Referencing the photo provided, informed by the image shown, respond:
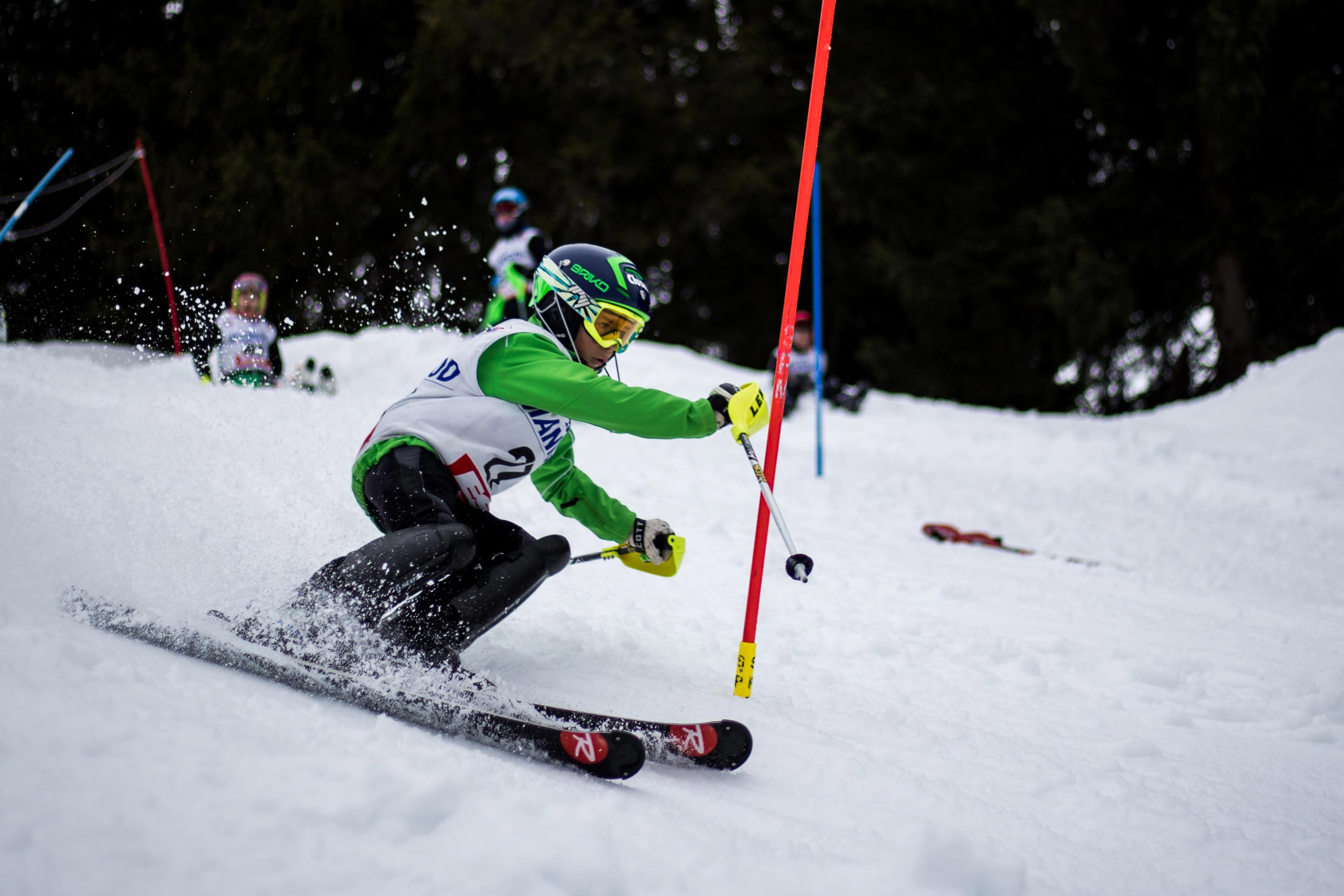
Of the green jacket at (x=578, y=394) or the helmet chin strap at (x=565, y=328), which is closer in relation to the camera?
the green jacket at (x=578, y=394)

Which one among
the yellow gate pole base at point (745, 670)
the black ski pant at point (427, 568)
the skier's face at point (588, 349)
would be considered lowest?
the yellow gate pole base at point (745, 670)

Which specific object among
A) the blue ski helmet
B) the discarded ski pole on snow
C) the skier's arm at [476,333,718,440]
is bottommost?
the discarded ski pole on snow

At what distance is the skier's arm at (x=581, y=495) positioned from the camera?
11.0 feet

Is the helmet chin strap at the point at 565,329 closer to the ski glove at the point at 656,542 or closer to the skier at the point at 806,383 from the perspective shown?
the ski glove at the point at 656,542

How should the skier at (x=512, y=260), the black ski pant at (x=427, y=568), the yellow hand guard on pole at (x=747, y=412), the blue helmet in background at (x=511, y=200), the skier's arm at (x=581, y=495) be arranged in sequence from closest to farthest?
the black ski pant at (x=427, y=568) → the yellow hand guard on pole at (x=747, y=412) → the skier's arm at (x=581, y=495) → the skier at (x=512, y=260) → the blue helmet in background at (x=511, y=200)

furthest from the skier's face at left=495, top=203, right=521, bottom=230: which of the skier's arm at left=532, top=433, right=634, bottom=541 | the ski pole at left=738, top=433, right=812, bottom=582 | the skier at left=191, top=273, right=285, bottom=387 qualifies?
the ski pole at left=738, top=433, right=812, bottom=582

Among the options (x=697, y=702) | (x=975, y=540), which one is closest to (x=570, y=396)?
(x=697, y=702)

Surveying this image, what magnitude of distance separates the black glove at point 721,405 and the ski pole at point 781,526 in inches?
2.9

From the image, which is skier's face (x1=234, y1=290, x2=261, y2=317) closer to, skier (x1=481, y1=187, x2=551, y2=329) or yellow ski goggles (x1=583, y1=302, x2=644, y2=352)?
skier (x1=481, y1=187, x2=551, y2=329)

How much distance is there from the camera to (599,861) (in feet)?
5.83

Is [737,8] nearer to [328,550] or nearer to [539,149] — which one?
[539,149]

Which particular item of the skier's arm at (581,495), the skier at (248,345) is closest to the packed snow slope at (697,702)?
the skier's arm at (581,495)

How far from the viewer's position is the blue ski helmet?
3.02 meters

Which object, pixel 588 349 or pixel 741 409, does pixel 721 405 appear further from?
pixel 588 349
